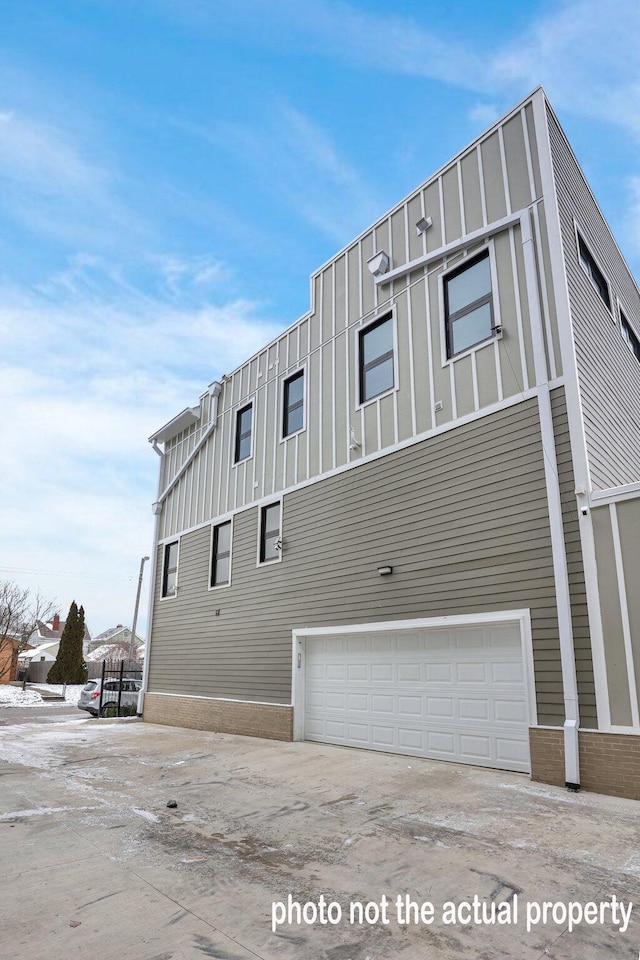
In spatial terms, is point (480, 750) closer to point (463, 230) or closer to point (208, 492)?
point (463, 230)

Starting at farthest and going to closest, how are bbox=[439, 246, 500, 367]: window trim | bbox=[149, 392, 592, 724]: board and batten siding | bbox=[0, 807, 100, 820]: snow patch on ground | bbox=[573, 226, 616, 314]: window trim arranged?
bbox=[573, 226, 616, 314]: window trim
bbox=[439, 246, 500, 367]: window trim
bbox=[149, 392, 592, 724]: board and batten siding
bbox=[0, 807, 100, 820]: snow patch on ground

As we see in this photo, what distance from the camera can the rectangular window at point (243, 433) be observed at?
12.1 metres

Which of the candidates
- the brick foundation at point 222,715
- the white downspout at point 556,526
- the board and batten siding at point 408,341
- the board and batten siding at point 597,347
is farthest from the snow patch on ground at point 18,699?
the board and batten siding at point 597,347

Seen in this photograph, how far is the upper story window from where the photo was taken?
25.6 feet

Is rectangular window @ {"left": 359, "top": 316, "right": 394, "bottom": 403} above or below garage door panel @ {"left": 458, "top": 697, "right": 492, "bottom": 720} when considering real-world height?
above

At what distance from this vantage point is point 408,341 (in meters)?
8.38

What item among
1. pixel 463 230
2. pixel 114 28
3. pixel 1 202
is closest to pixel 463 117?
pixel 463 230

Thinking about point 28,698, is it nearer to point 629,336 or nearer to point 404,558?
point 404,558

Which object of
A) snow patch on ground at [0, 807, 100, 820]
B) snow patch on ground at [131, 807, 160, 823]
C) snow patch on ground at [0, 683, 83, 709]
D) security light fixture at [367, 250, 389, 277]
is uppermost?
security light fixture at [367, 250, 389, 277]

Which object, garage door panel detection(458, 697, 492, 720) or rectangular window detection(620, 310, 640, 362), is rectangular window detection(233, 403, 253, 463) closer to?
garage door panel detection(458, 697, 492, 720)

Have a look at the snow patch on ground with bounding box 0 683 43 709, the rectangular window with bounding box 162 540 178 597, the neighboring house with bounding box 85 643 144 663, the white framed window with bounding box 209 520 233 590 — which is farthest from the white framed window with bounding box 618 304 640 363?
the neighboring house with bounding box 85 643 144 663

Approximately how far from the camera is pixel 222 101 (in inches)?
448

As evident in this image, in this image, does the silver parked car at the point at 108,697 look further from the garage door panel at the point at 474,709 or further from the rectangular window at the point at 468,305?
the rectangular window at the point at 468,305

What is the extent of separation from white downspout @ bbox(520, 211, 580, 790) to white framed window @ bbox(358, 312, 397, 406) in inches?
91.9
